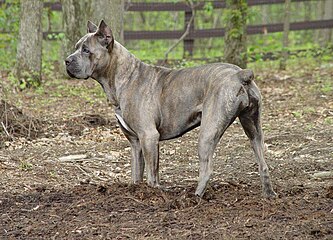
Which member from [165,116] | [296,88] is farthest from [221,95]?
[296,88]

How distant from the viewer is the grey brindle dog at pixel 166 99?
626cm

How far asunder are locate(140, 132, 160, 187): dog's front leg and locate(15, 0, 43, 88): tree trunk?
8.06m

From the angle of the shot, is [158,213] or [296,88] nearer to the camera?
[158,213]

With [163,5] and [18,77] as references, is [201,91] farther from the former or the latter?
[163,5]

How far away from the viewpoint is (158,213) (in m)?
6.01

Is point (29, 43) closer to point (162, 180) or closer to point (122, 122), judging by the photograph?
point (162, 180)

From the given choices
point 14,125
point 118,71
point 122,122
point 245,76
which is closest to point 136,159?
point 122,122

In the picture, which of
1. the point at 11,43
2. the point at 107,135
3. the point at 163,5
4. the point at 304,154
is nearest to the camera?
the point at 304,154

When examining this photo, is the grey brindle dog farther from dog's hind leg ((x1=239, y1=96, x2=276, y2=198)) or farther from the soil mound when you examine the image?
the soil mound

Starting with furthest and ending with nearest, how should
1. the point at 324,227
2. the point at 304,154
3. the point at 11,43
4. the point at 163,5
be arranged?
the point at 163,5, the point at 11,43, the point at 304,154, the point at 324,227

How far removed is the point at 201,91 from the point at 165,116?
0.53m

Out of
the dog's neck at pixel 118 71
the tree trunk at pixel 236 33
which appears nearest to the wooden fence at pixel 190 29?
the tree trunk at pixel 236 33

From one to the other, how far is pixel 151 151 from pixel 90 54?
1.16 m

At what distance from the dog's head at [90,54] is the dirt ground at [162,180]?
3.92ft
